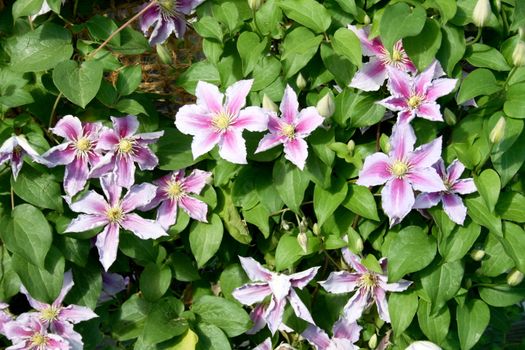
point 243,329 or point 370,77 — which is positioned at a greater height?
point 370,77

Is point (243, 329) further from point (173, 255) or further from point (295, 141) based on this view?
point (295, 141)

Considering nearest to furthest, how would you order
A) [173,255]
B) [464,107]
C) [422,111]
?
1. [422,111]
2. [464,107]
3. [173,255]

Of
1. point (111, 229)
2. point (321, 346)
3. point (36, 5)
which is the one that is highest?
point (36, 5)

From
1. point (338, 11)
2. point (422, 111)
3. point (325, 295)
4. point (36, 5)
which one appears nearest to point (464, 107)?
point (422, 111)

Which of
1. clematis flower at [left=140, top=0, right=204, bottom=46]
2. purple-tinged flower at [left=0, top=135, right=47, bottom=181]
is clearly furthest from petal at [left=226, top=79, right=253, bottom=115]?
purple-tinged flower at [left=0, top=135, right=47, bottom=181]

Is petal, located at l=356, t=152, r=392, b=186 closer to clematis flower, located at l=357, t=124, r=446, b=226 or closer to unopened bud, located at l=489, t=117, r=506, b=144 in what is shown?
clematis flower, located at l=357, t=124, r=446, b=226

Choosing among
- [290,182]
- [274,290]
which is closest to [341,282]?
[274,290]

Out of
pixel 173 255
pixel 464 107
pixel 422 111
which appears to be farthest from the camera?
pixel 173 255
